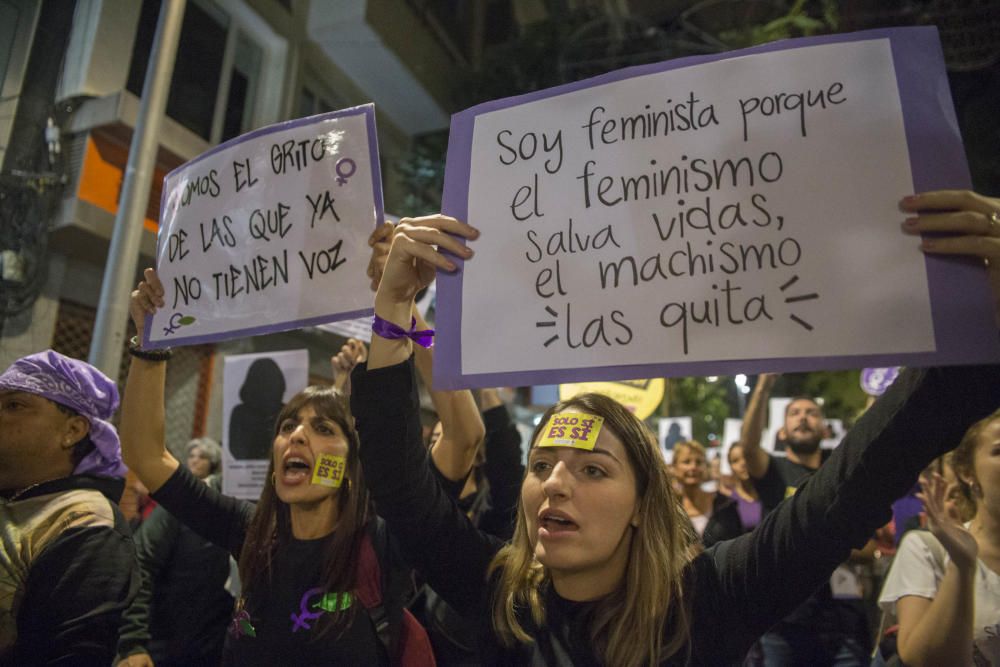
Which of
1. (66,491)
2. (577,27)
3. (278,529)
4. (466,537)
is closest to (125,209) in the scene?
(66,491)

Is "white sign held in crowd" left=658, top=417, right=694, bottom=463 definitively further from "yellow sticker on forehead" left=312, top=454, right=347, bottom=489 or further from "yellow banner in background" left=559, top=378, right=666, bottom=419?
"yellow sticker on forehead" left=312, top=454, right=347, bottom=489

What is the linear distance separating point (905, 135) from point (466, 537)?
4.20ft

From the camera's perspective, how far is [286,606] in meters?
1.99

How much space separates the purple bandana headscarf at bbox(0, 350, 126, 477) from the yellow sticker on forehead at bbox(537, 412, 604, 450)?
57.9 inches

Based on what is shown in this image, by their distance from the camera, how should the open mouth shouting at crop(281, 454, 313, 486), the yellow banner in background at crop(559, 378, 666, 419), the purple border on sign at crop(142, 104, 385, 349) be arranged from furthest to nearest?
the yellow banner in background at crop(559, 378, 666, 419) → the open mouth shouting at crop(281, 454, 313, 486) → the purple border on sign at crop(142, 104, 385, 349)

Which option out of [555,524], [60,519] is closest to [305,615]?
[60,519]

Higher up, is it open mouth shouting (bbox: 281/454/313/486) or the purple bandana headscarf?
the purple bandana headscarf

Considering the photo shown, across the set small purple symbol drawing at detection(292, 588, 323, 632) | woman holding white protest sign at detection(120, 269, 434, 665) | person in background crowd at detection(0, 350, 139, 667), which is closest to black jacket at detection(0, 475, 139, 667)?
person in background crowd at detection(0, 350, 139, 667)

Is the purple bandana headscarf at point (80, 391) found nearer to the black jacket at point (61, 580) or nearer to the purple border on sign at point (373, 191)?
the black jacket at point (61, 580)

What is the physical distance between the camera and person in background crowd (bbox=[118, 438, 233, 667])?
2.80 m

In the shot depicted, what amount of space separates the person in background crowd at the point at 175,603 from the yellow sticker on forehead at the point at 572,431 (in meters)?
1.98

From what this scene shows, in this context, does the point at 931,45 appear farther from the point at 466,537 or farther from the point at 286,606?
the point at 286,606

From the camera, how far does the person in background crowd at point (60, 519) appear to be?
5.86 ft

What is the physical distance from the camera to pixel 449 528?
5.43ft
